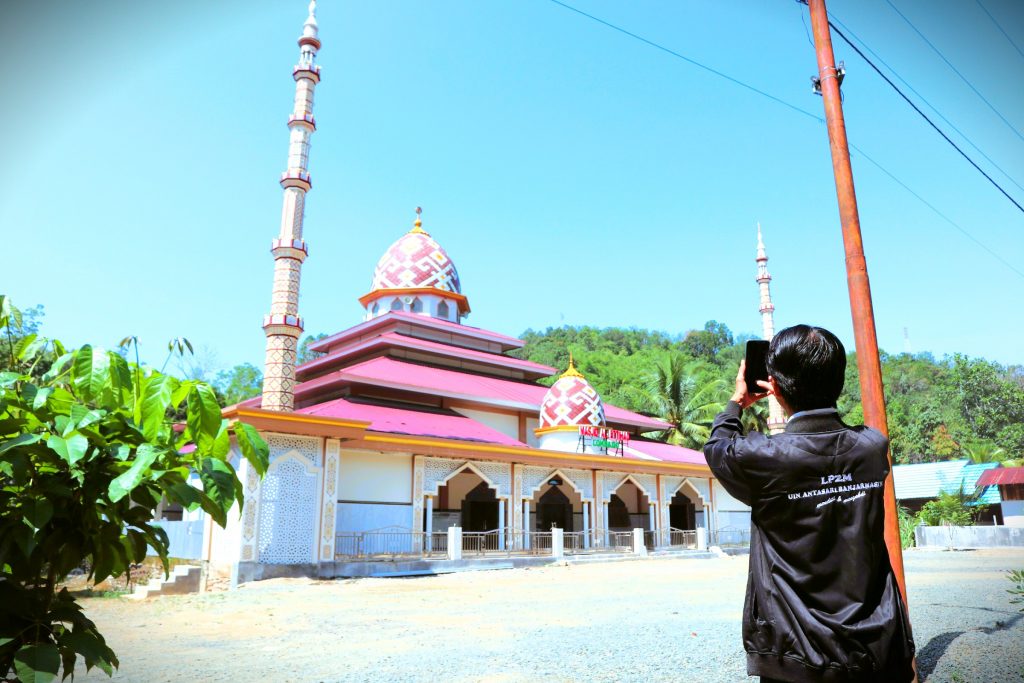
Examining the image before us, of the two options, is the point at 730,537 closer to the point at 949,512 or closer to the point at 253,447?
the point at 949,512

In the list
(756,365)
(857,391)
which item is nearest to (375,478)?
(756,365)

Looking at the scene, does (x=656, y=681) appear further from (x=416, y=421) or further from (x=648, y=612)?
(x=416, y=421)

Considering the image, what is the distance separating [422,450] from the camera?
17.7 metres

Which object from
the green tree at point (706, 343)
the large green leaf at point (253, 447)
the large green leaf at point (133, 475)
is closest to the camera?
the large green leaf at point (133, 475)

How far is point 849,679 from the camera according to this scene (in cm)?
178

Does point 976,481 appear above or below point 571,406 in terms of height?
below

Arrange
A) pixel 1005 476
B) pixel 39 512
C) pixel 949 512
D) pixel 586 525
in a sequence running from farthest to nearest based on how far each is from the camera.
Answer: pixel 1005 476, pixel 949 512, pixel 586 525, pixel 39 512

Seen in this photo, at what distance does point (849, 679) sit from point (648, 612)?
25.7ft

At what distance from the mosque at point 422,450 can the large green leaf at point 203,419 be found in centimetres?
1005

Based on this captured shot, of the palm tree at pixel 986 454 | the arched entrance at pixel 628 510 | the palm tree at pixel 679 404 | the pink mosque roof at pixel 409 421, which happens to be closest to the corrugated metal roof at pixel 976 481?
the palm tree at pixel 986 454

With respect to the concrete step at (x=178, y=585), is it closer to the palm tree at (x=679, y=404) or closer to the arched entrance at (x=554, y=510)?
the arched entrance at (x=554, y=510)

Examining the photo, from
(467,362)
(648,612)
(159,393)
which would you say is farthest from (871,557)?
(467,362)

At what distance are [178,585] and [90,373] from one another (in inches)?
532

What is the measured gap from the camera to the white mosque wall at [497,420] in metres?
23.2
